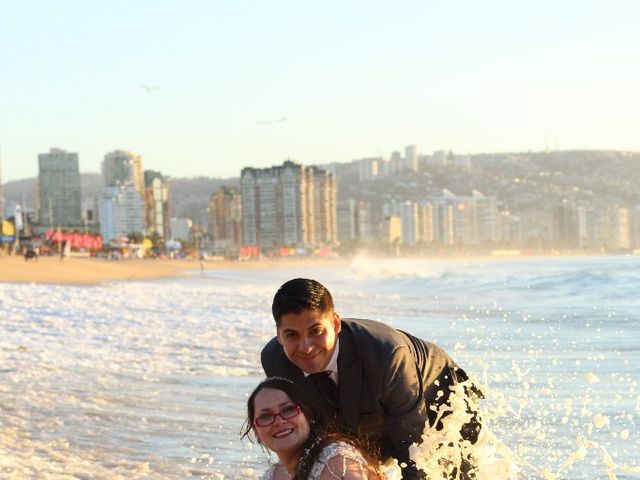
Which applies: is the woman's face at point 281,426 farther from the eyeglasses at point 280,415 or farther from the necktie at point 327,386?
the necktie at point 327,386

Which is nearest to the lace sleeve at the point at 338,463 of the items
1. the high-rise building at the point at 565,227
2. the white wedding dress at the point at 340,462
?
the white wedding dress at the point at 340,462

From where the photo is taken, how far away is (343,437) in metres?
3.05

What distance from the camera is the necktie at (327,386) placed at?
349 centimetres

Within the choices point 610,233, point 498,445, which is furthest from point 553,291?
point 610,233

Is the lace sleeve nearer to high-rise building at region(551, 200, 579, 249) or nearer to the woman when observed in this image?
the woman

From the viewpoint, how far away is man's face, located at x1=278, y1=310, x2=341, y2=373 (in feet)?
10.8

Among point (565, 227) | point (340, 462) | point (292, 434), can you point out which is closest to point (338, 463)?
point (340, 462)

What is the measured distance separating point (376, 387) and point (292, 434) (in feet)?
1.34

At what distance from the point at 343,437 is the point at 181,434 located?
4522mm

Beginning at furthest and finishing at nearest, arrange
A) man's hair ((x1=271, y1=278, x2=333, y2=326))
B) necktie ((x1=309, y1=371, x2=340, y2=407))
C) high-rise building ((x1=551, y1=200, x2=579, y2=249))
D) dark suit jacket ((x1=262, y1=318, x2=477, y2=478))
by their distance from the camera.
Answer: high-rise building ((x1=551, y1=200, x2=579, y2=249)) → necktie ((x1=309, y1=371, x2=340, y2=407)) → dark suit jacket ((x1=262, y1=318, x2=477, y2=478)) → man's hair ((x1=271, y1=278, x2=333, y2=326))

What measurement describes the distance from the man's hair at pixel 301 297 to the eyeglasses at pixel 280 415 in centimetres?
Answer: 32

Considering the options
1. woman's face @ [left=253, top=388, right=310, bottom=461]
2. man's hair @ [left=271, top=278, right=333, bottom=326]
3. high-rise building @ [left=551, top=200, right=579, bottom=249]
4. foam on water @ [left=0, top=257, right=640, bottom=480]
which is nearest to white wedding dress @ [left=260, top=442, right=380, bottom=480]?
woman's face @ [left=253, top=388, right=310, bottom=461]

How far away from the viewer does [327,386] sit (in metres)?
3.51

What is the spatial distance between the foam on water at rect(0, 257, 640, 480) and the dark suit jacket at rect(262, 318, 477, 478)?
139 mm
